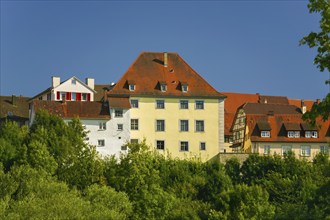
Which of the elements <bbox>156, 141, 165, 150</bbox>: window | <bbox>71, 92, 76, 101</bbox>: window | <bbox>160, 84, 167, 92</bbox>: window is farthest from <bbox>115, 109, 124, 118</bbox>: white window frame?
<bbox>71, 92, 76, 101</bbox>: window

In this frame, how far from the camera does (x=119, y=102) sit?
75.5 meters

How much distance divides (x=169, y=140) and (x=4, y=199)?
22.4 meters

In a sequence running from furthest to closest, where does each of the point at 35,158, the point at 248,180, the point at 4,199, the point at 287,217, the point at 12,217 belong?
the point at 248,180 → the point at 35,158 → the point at 4,199 → the point at 12,217 → the point at 287,217

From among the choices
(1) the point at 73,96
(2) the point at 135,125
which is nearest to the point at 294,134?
(2) the point at 135,125

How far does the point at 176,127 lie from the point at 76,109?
10.4 metres

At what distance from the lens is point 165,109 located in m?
77.4

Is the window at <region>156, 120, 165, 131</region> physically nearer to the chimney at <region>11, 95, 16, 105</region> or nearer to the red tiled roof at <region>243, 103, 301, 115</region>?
the red tiled roof at <region>243, 103, 301, 115</region>

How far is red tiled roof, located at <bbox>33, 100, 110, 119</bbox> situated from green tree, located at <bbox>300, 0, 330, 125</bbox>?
191 feet

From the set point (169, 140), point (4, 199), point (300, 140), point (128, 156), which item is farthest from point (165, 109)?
point (4, 199)

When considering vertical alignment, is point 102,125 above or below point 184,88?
below

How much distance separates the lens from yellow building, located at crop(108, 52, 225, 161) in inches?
2992

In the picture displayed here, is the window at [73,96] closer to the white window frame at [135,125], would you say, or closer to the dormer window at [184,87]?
the white window frame at [135,125]

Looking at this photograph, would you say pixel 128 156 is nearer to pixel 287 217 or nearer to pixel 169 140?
pixel 169 140

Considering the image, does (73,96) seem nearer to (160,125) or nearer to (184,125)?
(160,125)
